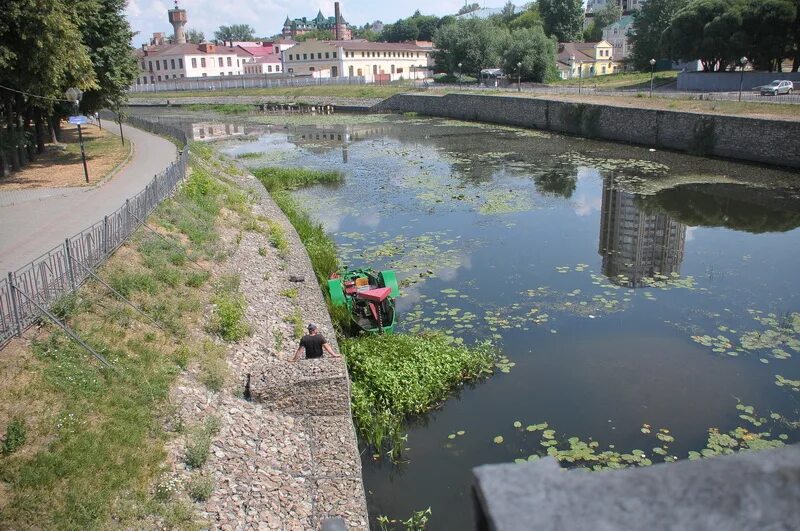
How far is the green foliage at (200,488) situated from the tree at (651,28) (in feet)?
268

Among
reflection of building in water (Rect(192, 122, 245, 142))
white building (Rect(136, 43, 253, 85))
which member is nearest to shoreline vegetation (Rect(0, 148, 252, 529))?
reflection of building in water (Rect(192, 122, 245, 142))

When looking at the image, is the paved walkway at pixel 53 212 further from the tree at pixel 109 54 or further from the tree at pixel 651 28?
the tree at pixel 651 28

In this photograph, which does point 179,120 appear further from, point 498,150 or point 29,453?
point 29,453

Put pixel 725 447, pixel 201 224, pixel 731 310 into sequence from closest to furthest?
pixel 725 447 → pixel 731 310 → pixel 201 224

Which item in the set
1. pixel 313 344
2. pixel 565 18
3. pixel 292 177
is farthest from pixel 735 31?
pixel 313 344

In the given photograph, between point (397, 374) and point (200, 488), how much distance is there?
4788mm

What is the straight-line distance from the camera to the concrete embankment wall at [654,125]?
3231 cm

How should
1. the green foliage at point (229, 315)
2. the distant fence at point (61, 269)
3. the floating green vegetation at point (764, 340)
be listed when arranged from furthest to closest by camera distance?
the floating green vegetation at point (764, 340), the green foliage at point (229, 315), the distant fence at point (61, 269)

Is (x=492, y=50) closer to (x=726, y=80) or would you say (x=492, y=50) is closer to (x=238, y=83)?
(x=726, y=80)

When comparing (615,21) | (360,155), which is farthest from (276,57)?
(360,155)

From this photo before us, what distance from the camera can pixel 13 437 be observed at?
24.3ft

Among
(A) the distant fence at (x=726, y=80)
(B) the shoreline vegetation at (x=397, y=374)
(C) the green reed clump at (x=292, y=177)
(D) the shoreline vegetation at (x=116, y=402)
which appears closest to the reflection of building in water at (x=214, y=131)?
(C) the green reed clump at (x=292, y=177)

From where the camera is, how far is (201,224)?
17875 millimetres

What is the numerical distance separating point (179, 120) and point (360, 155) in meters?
39.5
